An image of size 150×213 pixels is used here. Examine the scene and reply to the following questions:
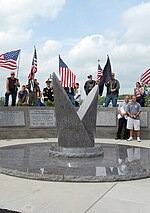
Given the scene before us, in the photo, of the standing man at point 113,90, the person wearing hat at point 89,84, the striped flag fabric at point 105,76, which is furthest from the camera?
the striped flag fabric at point 105,76

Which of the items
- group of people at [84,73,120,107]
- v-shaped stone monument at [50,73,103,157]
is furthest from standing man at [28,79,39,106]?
v-shaped stone monument at [50,73,103,157]

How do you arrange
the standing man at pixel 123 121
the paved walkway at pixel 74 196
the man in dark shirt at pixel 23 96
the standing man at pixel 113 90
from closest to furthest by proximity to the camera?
1. the paved walkway at pixel 74 196
2. the standing man at pixel 123 121
3. the standing man at pixel 113 90
4. the man in dark shirt at pixel 23 96

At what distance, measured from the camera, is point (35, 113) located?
464 inches

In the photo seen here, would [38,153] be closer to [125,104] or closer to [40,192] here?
[40,192]

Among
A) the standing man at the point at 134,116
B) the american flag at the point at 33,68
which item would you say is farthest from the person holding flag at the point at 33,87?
the standing man at the point at 134,116

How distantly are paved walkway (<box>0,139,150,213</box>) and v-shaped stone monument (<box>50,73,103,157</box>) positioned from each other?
6.18 feet

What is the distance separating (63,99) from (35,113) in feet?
17.7

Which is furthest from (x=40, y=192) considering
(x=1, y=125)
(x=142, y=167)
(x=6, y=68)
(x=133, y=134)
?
(x=6, y=68)

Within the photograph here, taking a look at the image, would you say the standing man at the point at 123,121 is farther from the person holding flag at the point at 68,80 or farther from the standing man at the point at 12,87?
the standing man at the point at 12,87

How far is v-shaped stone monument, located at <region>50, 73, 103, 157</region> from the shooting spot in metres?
6.54

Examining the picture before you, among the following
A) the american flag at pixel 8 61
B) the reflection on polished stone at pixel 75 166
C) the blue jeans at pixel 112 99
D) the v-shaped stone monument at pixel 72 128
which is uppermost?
the american flag at pixel 8 61

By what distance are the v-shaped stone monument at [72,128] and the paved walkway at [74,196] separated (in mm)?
1883

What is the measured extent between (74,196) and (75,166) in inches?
60.4

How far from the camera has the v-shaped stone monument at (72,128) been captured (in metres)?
6.54
